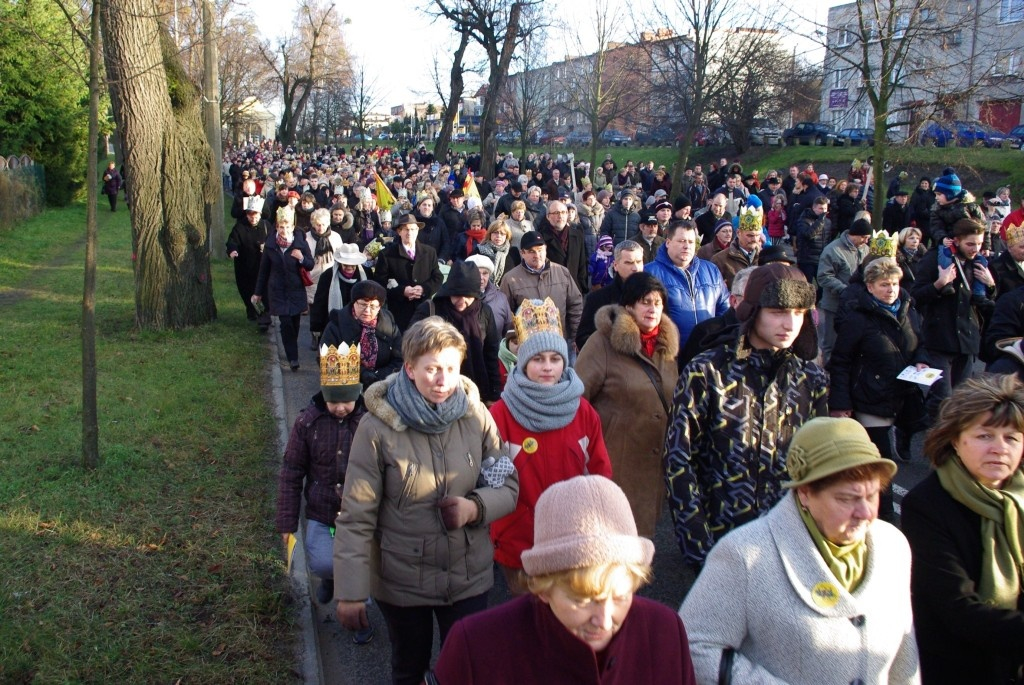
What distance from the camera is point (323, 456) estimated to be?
4.82 m

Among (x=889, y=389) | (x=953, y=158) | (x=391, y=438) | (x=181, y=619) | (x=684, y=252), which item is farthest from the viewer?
(x=953, y=158)

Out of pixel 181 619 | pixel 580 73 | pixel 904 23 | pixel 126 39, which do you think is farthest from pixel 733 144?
pixel 181 619

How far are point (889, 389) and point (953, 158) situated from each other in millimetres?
30872

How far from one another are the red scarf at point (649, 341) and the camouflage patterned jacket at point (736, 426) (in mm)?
1146

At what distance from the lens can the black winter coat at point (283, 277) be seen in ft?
36.4

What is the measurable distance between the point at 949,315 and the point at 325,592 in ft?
18.9

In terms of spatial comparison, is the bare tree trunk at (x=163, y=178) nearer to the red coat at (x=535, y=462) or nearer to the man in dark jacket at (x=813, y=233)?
the red coat at (x=535, y=462)

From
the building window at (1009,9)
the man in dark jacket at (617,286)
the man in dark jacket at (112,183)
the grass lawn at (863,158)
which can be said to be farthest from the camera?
the man in dark jacket at (112,183)

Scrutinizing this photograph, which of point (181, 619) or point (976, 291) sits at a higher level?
point (976, 291)

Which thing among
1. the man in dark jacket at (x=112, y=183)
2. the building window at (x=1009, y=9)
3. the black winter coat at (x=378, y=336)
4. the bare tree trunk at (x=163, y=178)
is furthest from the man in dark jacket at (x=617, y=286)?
the man in dark jacket at (x=112, y=183)

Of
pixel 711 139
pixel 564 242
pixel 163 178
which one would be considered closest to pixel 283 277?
pixel 163 178

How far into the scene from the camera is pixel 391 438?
11.9ft

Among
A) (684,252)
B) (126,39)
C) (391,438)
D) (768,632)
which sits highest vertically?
(126,39)

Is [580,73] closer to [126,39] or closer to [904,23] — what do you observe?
[904,23]
